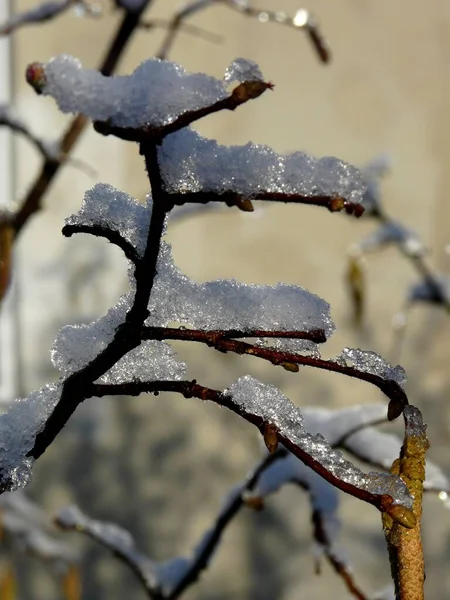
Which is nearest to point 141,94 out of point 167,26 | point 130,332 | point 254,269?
point 130,332

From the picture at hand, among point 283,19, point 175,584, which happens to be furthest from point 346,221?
point 175,584

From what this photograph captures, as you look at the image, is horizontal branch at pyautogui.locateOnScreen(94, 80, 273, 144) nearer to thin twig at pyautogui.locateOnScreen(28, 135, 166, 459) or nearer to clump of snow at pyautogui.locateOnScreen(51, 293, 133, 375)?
thin twig at pyautogui.locateOnScreen(28, 135, 166, 459)

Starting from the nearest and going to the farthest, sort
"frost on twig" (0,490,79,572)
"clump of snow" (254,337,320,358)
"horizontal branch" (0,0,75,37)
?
"clump of snow" (254,337,320,358)
"horizontal branch" (0,0,75,37)
"frost on twig" (0,490,79,572)

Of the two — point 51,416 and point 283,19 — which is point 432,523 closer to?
point 283,19

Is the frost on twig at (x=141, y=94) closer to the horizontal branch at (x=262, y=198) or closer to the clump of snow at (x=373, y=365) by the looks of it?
the horizontal branch at (x=262, y=198)

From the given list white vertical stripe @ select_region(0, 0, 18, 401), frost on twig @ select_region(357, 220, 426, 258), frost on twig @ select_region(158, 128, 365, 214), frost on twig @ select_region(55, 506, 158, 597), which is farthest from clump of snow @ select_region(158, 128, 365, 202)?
white vertical stripe @ select_region(0, 0, 18, 401)

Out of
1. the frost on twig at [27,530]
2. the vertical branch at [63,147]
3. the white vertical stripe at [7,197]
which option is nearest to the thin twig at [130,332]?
the vertical branch at [63,147]

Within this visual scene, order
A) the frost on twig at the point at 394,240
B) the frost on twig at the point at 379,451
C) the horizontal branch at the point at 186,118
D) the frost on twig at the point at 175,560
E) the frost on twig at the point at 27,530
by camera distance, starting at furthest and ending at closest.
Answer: the frost on twig at the point at 27,530, the frost on twig at the point at 394,240, the frost on twig at the point at 175,560, the frost on twig at the point at 379,451, the horizontal branch at the point at 186,118
